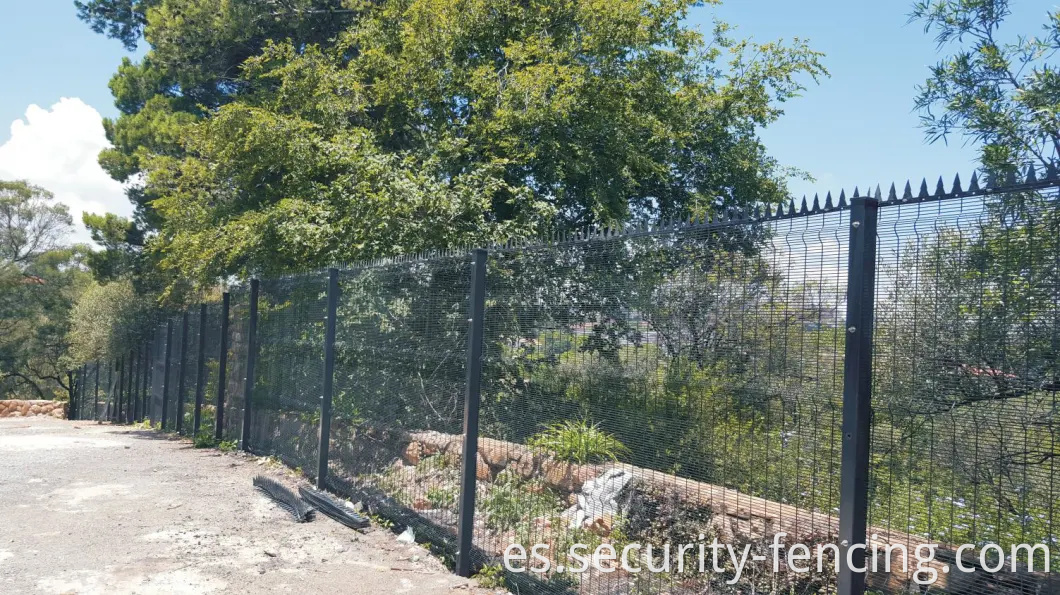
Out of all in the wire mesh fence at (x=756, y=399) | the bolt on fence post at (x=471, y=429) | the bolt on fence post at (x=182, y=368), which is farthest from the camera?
the bolt on fence post at (x=182, y=368)

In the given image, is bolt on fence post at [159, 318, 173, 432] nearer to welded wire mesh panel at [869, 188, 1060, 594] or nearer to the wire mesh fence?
the wire mesh fence

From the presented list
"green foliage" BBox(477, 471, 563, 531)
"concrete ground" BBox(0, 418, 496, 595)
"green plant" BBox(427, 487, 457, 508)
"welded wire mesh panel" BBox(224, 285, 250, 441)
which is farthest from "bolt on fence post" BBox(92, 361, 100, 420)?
"green foliage" BBox(477, 471, 563, 531)

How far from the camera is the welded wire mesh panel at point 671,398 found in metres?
3.20

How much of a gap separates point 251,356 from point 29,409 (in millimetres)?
23712

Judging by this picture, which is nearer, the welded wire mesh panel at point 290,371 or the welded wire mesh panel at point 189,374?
the welded wire mesh panel at point 290,371

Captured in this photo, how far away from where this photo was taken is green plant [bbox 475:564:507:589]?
5.12 m

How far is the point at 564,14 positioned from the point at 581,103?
1909mm

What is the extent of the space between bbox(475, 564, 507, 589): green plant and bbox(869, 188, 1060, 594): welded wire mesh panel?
104 inches

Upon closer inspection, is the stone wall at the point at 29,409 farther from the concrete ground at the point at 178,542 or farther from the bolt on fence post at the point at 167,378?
the concrete ground at the point at 178,542

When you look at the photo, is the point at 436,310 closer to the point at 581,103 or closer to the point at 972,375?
the point at 972,375

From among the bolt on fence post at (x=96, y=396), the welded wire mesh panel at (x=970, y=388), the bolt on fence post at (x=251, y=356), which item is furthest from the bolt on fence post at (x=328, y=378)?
the bolt on fence post at (x=96, y=396)

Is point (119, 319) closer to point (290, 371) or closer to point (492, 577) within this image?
point (290, 371)

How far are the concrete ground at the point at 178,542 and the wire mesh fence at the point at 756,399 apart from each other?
0.52m

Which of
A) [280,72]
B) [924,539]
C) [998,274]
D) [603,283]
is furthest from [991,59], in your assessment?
[280,72]
